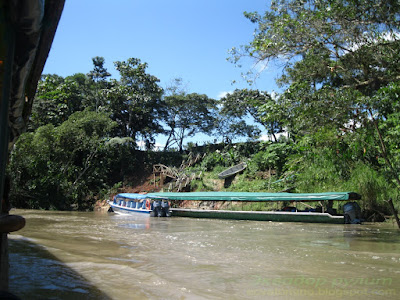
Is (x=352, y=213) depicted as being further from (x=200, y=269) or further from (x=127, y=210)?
(x=127, y=210)

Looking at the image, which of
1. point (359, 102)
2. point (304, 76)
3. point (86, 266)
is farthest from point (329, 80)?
point (86, 266)

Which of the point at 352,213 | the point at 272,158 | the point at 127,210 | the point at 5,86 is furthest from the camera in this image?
the point at 272,158

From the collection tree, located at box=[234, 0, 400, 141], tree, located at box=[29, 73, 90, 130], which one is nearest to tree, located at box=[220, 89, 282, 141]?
tree, located at box=[29, 73, 90, 130]

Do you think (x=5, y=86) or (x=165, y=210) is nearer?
(x=5, y=86)

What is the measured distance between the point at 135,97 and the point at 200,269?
2133 cm

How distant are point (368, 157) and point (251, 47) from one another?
7.28 metres

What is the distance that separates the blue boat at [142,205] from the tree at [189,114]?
912 cm

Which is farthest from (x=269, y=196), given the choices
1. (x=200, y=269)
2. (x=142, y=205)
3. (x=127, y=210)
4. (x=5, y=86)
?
(x=5, y=86)

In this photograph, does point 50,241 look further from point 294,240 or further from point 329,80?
point 329,80

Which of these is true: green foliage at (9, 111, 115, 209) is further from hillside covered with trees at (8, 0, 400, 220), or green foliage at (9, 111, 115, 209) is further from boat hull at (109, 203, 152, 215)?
boat hull at (109, 203, 152, 215)

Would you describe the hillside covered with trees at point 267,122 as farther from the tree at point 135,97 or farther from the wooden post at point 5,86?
the wooden post at point 5,86

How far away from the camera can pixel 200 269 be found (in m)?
5.11

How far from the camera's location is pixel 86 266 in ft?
16.6

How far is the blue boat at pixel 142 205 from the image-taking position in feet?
56.1
